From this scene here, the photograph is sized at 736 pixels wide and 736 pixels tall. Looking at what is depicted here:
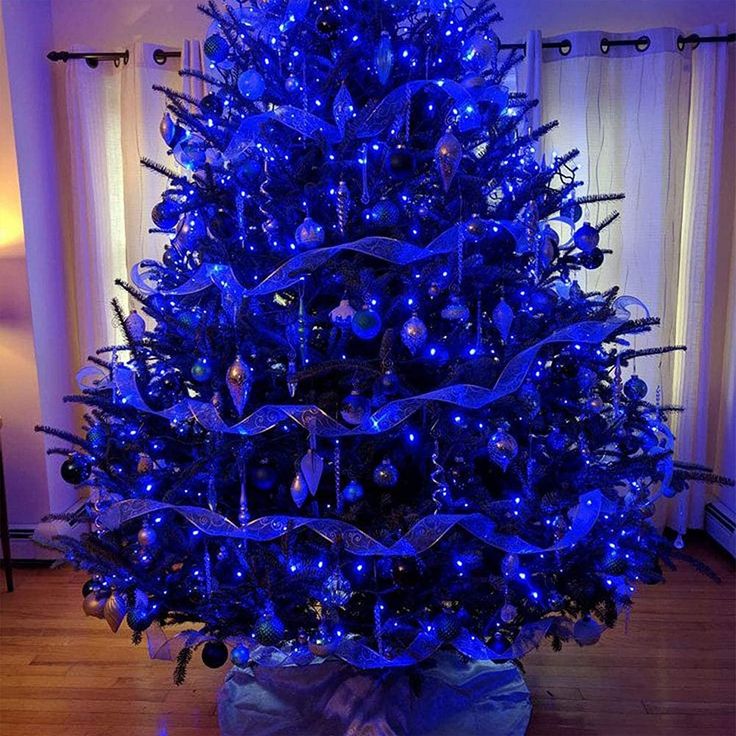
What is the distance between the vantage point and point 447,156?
1400 mm

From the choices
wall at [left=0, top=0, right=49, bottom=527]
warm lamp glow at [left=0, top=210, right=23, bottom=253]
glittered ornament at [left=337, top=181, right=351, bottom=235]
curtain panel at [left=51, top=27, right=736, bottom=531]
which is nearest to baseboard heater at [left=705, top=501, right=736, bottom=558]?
curtain panel at [left=51, top=27, right=736, bottom=531]

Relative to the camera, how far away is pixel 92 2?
2.69 m

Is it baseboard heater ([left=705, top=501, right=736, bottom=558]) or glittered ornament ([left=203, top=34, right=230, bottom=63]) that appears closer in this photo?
glittered ornament ([left=203, top=34, right=230, bottom=63])

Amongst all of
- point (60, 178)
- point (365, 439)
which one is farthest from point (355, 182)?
point (60, 178)

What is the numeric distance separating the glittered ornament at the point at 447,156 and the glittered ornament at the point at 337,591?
86cm

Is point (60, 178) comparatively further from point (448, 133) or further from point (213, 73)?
point (448, 133)

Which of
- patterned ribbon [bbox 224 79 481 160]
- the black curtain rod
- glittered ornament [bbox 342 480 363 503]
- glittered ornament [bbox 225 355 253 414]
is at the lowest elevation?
glittered ornament [bbox 342 480 363 503]

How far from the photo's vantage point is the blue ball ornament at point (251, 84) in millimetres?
1489

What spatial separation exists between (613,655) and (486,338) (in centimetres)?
114

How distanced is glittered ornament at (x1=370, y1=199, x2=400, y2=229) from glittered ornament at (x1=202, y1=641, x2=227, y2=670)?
1.01 m

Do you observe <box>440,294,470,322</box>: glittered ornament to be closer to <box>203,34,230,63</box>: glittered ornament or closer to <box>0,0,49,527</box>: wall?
<box>203,34,230,63</box>: glittered ornament

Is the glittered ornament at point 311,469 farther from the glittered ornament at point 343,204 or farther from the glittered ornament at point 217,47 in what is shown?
the glittered ornament at point 217,47

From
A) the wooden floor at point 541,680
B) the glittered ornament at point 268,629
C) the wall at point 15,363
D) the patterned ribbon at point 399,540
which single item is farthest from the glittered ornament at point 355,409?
the wall at point 15,363

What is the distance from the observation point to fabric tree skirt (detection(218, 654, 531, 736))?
5.55ft
